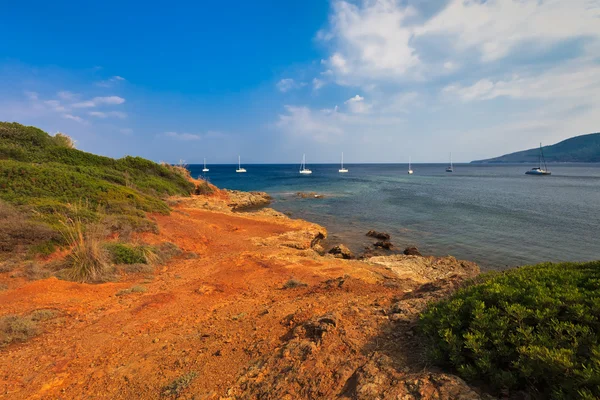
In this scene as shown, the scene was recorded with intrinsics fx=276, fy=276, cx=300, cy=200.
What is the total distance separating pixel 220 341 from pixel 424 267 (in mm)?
10283

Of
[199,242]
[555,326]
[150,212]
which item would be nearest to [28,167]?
[150,212]

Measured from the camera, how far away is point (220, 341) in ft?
16.9

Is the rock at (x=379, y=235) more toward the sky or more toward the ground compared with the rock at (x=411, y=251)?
more toward the sky

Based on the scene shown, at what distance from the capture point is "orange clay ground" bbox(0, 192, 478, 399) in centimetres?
357

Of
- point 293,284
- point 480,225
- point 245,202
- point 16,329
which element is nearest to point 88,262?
point 16,329

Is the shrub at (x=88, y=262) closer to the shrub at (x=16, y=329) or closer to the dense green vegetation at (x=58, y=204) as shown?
the dense green vegetation at (x=58, y=204)

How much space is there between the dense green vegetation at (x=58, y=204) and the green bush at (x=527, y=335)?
10310 millimetres

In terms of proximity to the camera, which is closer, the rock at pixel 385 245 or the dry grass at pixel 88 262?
the dry grass at pixel 88 262

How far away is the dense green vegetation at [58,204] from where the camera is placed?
974cm

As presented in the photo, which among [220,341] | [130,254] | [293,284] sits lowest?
[293,284]

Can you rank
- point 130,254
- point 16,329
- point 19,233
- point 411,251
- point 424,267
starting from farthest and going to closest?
point 411,251 < point 424,267 < point 130,254 < point 19,233 < point 16,329

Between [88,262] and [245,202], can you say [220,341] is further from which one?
[245,202]

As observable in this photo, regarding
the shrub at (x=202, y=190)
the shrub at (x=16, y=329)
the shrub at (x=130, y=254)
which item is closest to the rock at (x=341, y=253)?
the shrub at (x=130, y=254)

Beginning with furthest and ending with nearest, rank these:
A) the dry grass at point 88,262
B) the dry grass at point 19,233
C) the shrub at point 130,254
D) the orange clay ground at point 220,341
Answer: the shrub at point 130,254 < the dry grass at point 19,233 < the dry grass at point 88,262 < the orange clay ground at point 220,341
